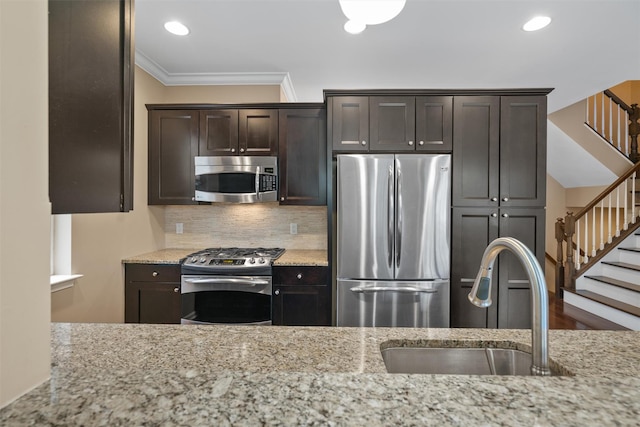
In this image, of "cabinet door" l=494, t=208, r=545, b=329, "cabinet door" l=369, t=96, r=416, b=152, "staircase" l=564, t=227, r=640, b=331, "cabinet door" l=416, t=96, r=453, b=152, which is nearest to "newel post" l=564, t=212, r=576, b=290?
"staircase" l=564, t=227, r=640, b=331

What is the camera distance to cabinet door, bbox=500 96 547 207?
2699mm

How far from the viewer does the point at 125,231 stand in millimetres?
2818

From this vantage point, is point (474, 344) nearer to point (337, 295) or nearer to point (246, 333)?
point (246, 333)

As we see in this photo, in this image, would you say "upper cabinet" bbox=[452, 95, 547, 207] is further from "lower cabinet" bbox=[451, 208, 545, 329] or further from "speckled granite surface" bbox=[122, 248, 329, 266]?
"speckled granite surface" bbox=[122, 248, 329, 266]

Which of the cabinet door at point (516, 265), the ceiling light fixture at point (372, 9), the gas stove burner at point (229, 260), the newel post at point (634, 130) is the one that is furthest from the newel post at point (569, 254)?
the ceiling light fixture at point (372, 9)

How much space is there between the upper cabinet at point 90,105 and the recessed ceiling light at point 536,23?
2.72 m

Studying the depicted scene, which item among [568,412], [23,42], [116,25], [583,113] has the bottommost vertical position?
[568,412]

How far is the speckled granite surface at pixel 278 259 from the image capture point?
9.02 ft

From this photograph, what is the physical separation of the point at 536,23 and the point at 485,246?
171cm

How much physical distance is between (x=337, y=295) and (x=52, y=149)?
232 centimetres

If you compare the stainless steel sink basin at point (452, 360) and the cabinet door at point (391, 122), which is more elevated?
the cabinet door at point (391, 122)

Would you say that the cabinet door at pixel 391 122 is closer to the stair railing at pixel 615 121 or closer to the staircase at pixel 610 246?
the staircase at pixel 610 246

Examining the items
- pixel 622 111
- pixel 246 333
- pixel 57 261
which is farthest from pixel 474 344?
pixel 622 111

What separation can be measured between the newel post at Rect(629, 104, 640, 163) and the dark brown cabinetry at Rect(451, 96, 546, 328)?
11.4 feet
